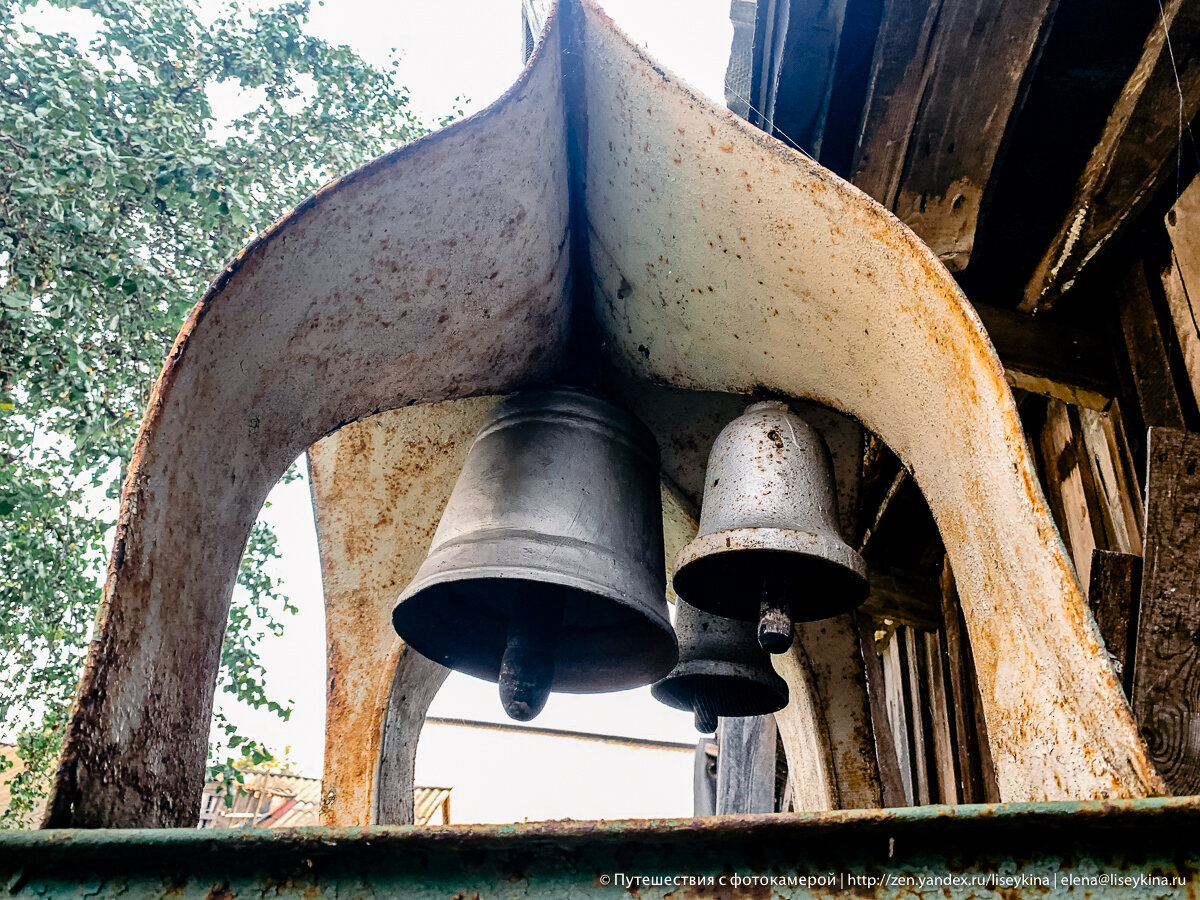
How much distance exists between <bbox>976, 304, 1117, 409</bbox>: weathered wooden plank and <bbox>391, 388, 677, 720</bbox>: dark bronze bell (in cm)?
104

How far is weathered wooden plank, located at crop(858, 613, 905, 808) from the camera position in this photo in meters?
2.74

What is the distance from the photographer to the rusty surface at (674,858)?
35.0 inches

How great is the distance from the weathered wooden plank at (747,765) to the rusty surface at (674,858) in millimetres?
3982

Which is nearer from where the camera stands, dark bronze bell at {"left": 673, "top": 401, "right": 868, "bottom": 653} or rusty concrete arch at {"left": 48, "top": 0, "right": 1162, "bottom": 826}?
rusty concrete arch at {"left": 48, "top": 0, "right": 1162, "bottom": 826}

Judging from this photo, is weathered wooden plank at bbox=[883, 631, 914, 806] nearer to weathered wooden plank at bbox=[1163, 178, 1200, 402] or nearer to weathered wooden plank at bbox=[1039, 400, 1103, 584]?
weathered wooden plank at bbox=[1039, 400, 1103, 584]

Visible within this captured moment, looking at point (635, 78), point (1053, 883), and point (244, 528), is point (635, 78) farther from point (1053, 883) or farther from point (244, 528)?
point (1053, 883)

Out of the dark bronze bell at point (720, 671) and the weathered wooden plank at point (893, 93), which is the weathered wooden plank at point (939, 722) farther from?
the weathered wooden plank at point (893, 93)

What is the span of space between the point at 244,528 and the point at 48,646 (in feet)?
14.9

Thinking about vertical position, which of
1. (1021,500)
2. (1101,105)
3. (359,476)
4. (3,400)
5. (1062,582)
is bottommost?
(1062,582)

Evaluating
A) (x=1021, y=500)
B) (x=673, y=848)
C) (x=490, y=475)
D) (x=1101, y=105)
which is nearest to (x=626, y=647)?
(x=490, y=475)

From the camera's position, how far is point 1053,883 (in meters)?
0.89

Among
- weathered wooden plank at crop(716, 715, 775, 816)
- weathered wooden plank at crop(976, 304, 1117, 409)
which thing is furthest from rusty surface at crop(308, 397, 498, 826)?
weathered wooden plank at crop(716, 715, 775, 816)

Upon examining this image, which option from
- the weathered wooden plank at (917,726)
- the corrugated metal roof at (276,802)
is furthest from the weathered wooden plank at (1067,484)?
the corrugated metal roof at (276,802)

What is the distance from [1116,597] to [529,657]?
1256mm
